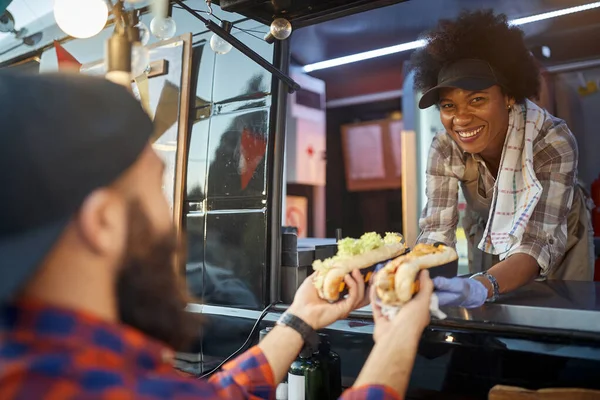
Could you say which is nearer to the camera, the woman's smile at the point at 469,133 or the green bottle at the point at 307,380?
the green bottle at the point at 307,380

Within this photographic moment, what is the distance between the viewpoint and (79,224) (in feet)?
2.61

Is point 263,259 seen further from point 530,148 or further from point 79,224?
point 79,224

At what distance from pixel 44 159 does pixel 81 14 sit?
6.17ft

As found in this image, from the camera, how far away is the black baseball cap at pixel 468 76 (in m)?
2.32

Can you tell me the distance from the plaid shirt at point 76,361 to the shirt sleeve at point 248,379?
19.4 inches

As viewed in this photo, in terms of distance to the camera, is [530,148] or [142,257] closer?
[142,257]

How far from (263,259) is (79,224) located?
199 centimetres

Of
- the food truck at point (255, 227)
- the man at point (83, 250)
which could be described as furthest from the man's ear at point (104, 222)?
the food truck at point (255, 227)

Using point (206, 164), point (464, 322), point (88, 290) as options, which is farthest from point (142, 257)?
point (206, 164)

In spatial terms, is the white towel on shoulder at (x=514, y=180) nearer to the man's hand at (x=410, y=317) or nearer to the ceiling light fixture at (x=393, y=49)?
the man's hand at (x=410, y=317)

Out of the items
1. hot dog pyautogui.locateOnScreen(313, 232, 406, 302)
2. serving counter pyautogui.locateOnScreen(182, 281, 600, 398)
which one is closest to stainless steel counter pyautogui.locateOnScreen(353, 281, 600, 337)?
serving counter pyautogui.locateOnScreen(182, 281, 600, 398)

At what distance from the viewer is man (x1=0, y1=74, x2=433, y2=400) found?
2.40 ft

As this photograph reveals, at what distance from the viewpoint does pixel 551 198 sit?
2303 mm

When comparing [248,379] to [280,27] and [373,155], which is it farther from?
[373,155]
